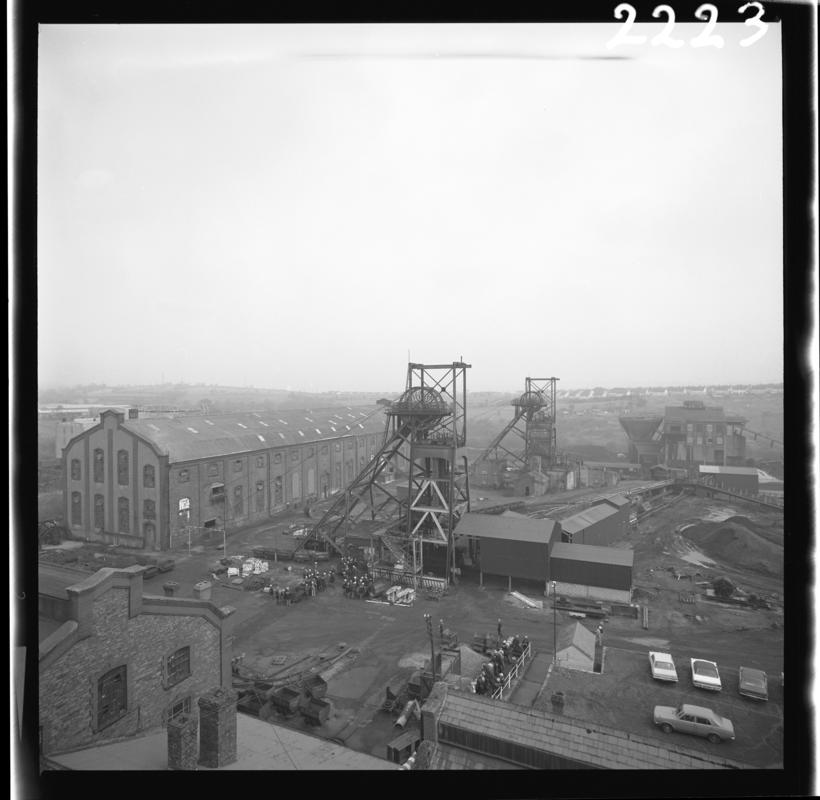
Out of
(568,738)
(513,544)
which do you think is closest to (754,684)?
(568,738)

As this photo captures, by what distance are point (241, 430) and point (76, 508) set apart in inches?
309

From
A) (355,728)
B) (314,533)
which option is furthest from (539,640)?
Answer: (314,533)

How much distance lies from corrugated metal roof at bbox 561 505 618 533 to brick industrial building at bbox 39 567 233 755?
13.3 meters

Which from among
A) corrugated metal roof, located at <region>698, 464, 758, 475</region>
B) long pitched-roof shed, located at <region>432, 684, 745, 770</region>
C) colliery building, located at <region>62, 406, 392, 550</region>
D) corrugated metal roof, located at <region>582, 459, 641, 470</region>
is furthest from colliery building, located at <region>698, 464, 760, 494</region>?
long pitched-roof shed, located at <region>432, 684, 745, 770</region>

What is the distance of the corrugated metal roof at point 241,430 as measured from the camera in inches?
866

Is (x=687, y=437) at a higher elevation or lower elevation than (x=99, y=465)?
higher

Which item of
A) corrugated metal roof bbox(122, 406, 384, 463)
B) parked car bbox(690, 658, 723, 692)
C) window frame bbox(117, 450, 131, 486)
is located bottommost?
parked car bbox(690, 658, 723, 692)

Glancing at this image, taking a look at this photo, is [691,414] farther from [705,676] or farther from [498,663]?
[498,663]

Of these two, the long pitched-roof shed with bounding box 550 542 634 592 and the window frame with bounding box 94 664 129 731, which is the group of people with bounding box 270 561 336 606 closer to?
the long pitched-roof shed with bounding box 550 542 634 592

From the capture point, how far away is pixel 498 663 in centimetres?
1115

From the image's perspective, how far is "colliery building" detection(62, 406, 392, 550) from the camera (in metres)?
20.7

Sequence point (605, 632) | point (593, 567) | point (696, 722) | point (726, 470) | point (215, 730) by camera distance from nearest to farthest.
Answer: point (215, 730) → point (696, 722) → point (605, 632) → point (593, 567) → point (726, 470)

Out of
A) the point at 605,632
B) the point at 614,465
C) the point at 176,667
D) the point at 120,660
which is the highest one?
the point at 120,660

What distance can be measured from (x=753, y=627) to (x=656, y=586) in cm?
332
